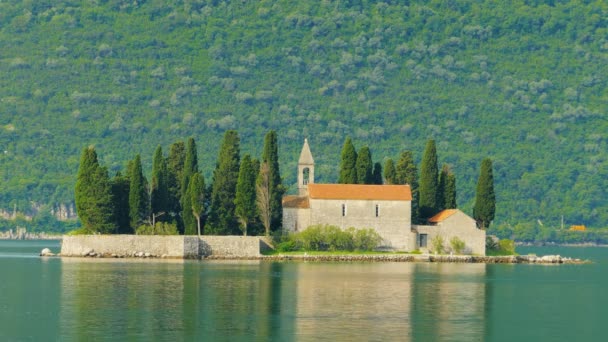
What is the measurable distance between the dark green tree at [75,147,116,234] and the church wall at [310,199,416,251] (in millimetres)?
12782

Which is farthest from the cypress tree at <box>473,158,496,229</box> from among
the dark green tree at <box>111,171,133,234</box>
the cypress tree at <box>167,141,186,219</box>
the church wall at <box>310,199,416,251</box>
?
the dark green tree at <box>111,171,133,234</box>

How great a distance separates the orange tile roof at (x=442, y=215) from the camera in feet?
320

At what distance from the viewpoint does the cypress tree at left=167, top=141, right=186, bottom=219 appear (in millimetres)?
97438

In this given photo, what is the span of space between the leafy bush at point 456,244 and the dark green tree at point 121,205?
67.2 feet

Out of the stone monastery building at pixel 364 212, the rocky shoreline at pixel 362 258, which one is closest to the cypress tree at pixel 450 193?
the stone monastery building at pixel 364 212

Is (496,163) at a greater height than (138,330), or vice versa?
(496,163)

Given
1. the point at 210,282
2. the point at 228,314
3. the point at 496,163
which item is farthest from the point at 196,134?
the point at 228,314

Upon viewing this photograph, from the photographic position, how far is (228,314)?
57500mm

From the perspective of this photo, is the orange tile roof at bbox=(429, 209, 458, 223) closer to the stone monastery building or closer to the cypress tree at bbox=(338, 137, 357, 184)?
the stone monastery building

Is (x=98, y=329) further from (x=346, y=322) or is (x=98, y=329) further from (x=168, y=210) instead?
(x=168, y=210)

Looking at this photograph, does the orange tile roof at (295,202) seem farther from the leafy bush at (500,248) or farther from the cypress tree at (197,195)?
the leafy bush at (500,248)

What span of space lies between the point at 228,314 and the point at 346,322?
5111 mm

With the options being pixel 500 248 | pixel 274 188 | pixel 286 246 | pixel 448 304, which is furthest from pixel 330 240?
pixel 448 304

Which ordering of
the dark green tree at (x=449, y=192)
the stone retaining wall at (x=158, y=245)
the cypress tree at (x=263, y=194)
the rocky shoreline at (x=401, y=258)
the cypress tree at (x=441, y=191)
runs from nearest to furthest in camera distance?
the stone retaining wall at (x=158, y=245)
the rocky shoreline at (x=401, y=258)
the cypress tree at (x=263, y=194)
the cypress tree at (x=441, y=191)
the dark green tree at (x=449, y=192)
